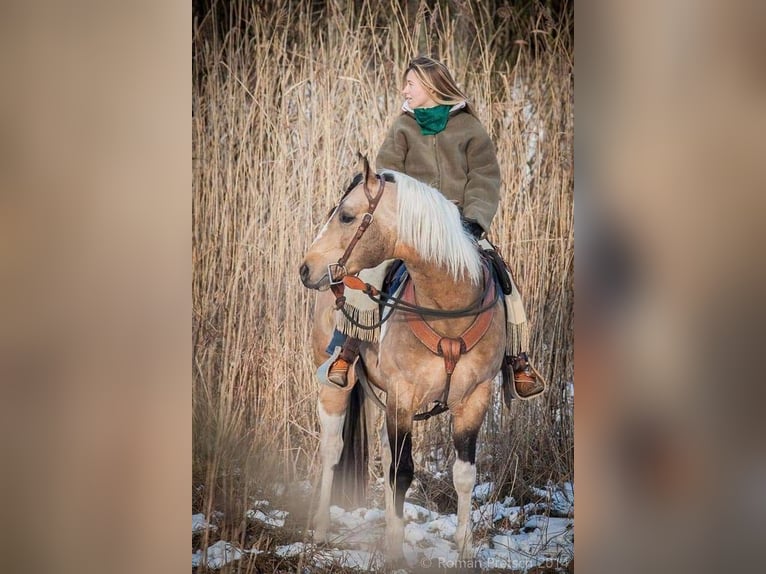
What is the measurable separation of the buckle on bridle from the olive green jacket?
0.43 meters

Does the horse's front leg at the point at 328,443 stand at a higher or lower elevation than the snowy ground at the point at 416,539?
higher

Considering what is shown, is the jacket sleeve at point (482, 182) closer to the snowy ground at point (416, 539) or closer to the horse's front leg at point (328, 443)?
the horse's front leg at point (328, 443)

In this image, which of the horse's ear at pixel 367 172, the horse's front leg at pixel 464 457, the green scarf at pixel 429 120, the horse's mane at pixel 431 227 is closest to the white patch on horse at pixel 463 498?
the horse's front leg at pixel 464 457

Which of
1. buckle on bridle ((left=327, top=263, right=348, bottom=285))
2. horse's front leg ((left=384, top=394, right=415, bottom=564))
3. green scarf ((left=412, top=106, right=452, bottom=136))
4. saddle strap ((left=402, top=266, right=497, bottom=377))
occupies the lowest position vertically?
horse's front leg ((left=384, top=394, right=415, bottom=564))

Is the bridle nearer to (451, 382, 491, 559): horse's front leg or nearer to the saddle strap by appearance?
Answer: the saddle strap

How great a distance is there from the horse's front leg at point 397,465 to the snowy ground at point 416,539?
31 mm

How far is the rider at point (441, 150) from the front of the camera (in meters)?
3.03

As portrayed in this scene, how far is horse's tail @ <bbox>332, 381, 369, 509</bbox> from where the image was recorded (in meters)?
3.03

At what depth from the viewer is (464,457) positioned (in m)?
3.04
